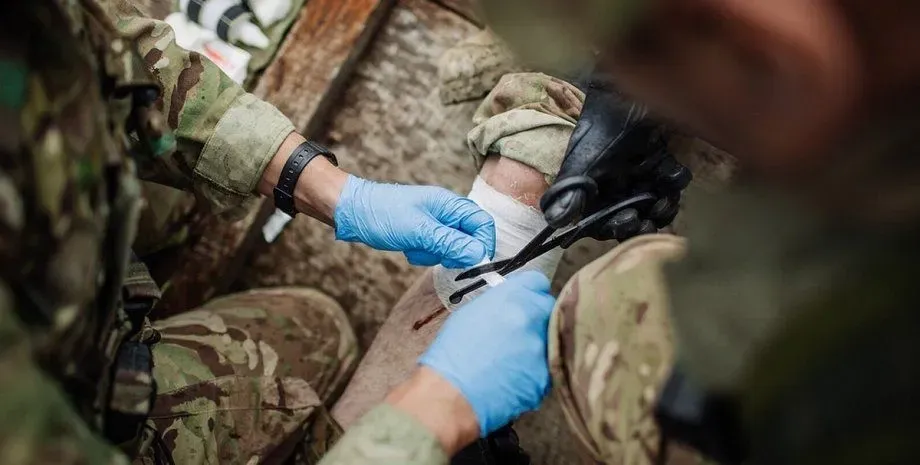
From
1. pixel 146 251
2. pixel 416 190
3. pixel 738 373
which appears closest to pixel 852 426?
pixel 738 373

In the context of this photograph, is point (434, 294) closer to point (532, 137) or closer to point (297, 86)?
point (532, 137)

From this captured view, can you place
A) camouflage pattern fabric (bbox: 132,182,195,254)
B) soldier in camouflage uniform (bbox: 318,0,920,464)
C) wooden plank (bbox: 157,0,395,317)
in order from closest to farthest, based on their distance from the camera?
soldier in camouflage uniform (bbox: 318,0,920,464) → camouflage pattern fabric (bbox: 132,182,195,254) → wooden plank (bbox: 157,0,395,317)

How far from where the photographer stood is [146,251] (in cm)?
149

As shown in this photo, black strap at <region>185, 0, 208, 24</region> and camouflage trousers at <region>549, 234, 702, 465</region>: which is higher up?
camouflage trousers at <region>549, 234, 702, 465</region>

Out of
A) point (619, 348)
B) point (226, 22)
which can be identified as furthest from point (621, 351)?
point (226, 22)

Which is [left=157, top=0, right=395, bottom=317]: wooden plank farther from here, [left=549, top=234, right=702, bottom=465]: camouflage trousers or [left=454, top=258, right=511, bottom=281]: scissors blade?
[left=549, top=234, right=702, bottom=465]: camouflage trousers

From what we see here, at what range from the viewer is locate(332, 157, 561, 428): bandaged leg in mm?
1250

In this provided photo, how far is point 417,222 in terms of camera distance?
4.03 ft

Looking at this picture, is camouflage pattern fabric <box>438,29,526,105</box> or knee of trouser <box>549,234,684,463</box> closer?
knee of trouser <box>549,234,684,463</box>

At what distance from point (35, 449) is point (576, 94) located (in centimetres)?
106

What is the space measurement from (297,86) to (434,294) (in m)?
0.69

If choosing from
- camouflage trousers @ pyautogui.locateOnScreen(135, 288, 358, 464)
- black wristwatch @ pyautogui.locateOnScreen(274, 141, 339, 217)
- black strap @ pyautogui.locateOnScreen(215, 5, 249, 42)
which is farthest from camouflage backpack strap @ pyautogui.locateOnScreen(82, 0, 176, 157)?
black strap @ pyautogui.locateOnScreen(215, 5, 249, 42)

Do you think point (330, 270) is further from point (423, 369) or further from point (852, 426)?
point (852, 426)

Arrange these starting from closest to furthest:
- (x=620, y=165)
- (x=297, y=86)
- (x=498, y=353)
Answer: (x=498, y=353)
(x=620, y=165)
(x=297, y=86)
